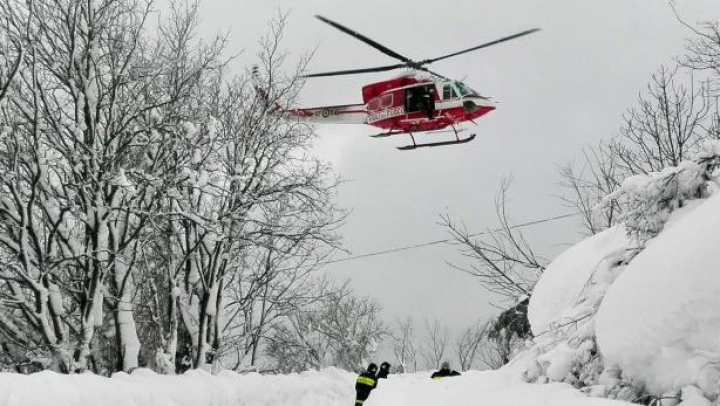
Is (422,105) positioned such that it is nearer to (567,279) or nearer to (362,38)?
(362,38)

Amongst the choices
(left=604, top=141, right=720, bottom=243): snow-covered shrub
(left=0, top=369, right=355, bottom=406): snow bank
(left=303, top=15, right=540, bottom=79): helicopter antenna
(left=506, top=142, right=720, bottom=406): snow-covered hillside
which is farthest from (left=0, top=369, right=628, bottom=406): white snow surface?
(left=303, top=15, right=540, bottom=79): helicopter antenna

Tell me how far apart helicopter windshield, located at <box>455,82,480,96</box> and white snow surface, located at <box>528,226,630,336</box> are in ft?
30.4

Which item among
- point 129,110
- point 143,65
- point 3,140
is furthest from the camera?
point 143,65

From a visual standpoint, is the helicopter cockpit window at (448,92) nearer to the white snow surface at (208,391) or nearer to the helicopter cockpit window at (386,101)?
the helicopter cockpit window at (386,101)

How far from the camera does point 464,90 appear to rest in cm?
1680

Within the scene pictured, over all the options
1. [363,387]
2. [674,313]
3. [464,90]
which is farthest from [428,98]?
[674,313]

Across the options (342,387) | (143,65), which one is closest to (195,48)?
(143,65)

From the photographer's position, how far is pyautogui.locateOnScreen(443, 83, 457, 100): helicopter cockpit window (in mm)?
16547

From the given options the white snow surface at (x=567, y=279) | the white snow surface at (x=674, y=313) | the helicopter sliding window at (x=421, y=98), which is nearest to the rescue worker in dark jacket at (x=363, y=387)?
the white snow surface at (x=567, y=279)

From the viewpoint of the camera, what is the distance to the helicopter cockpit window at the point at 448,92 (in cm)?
1655

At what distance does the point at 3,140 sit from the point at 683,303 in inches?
359

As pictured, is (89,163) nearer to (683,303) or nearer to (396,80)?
(683,303)

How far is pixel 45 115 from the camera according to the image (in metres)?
9.07

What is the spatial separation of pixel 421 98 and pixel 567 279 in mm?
9770
